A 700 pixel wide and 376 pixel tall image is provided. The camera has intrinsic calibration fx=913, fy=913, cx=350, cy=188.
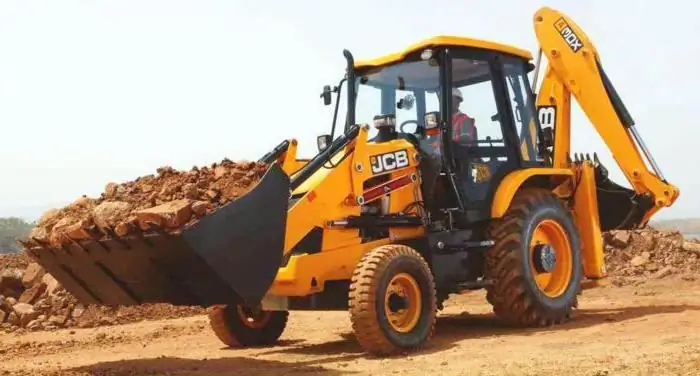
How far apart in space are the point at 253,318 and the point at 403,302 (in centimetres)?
195

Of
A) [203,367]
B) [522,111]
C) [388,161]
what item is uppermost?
[522,111]

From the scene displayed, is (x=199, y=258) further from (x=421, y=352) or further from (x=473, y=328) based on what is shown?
(x=473, y=328)

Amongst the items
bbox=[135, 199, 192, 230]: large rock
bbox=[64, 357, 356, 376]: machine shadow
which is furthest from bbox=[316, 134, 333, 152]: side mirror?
bbox=[135, 199, 192, 230]: large rock

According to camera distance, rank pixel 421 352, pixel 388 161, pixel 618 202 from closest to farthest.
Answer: pixel 421 352, pixel 388 161, pixel 618 202

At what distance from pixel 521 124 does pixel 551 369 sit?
4115mm

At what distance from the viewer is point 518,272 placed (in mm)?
9086

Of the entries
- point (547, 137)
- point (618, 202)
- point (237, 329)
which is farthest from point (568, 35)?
point (237, 329)

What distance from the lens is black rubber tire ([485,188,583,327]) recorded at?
910 centimetres

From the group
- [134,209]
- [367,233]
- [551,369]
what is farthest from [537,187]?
[134,209]

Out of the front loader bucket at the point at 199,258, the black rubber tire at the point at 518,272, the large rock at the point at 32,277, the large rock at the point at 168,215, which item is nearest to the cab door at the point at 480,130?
the black rubber tire at the point at 518,272

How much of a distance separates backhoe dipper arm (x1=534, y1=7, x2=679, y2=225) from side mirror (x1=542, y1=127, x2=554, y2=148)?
0.32 feet

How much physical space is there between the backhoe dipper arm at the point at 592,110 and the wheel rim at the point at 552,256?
107 cm

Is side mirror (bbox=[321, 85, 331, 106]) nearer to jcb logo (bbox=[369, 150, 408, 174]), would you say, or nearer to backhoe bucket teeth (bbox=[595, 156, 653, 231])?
jcb logo (bbox=[369, 150, 408, 174])

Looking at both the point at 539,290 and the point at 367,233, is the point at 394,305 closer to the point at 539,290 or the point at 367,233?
the point at 367,233
